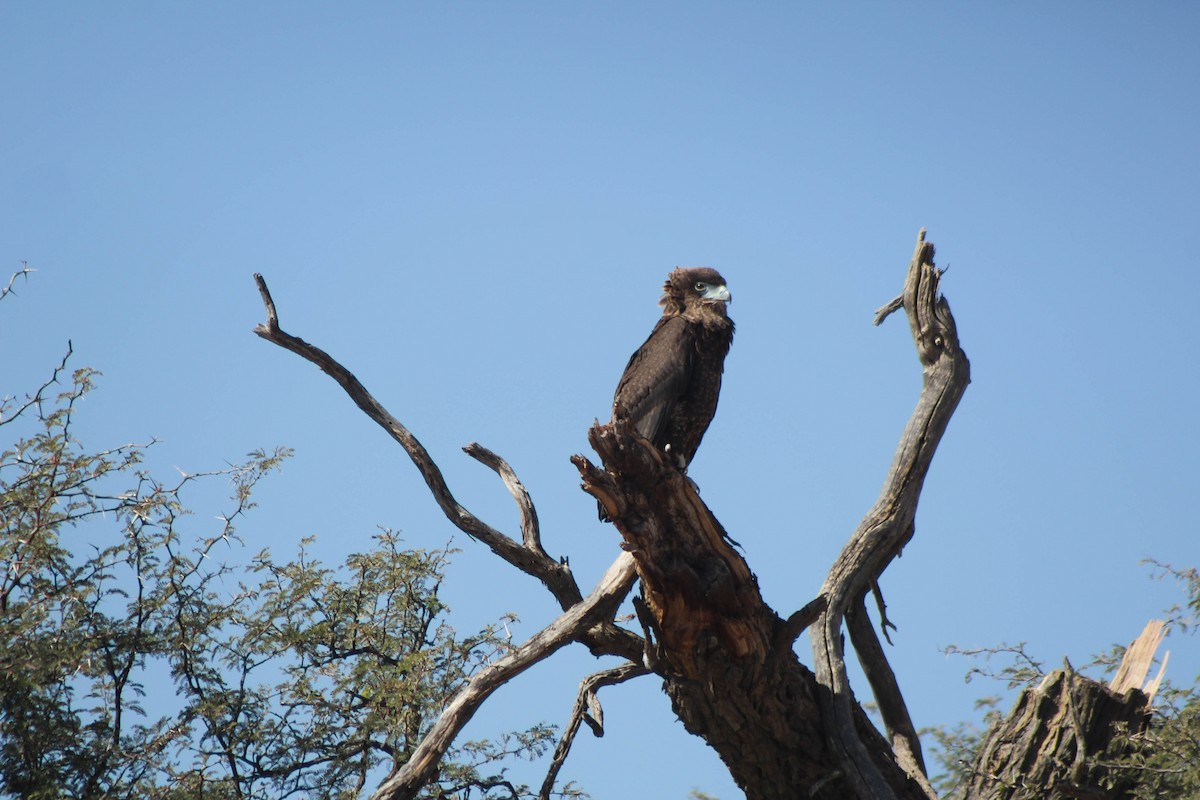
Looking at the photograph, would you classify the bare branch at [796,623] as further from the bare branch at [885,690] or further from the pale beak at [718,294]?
the pale beak at [718,294]

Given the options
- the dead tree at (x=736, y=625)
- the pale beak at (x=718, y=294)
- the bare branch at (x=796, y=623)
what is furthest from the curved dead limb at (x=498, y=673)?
the pale beak at (x=718, y=294)

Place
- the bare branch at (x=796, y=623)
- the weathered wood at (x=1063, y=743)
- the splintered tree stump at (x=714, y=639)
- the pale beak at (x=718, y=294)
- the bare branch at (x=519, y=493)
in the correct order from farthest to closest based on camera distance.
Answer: the pale beak at (x=718, y=294)
the bare branch at (x=519, y=493)
the weathered wood at (x=1063, y=743)
the bare branch at (x=796, y=623)
the splintered tree stump at (x=714, y=639)

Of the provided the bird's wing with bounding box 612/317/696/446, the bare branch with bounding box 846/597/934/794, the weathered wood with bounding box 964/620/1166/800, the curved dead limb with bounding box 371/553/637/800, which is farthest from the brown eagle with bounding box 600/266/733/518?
the weathered wood with bounding box 964/620/1166/800

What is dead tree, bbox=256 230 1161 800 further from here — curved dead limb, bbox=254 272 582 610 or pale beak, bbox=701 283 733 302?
pale beak, bbox=701 283 733 302

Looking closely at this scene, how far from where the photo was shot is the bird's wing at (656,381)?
642 centimetres

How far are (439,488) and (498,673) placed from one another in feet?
3.70

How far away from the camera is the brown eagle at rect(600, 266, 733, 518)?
643 cm

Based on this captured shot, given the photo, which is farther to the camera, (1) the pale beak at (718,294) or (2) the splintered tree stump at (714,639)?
(1) the pale beak at (718,294)

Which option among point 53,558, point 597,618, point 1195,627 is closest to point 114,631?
point 53,558

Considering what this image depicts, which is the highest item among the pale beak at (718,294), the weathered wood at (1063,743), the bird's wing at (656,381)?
the pale beak at (718,294)

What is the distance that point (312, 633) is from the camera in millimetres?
6156

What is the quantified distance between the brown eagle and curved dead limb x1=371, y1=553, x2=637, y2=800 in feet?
3.73

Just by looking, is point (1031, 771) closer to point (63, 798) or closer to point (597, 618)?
point (597, 618)

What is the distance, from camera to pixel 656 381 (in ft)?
21.1
